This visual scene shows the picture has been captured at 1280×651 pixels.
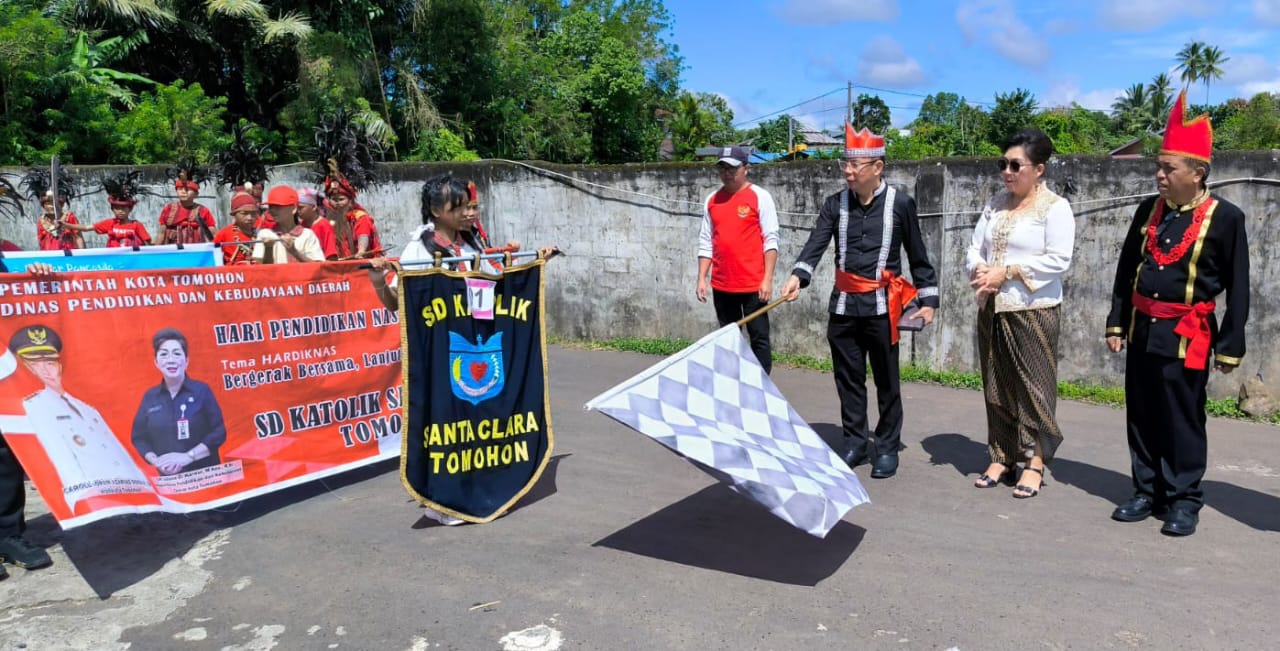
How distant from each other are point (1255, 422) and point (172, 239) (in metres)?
9.95

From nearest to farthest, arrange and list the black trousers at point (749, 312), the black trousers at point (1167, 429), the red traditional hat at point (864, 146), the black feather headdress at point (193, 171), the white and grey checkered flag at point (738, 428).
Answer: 1. the white and grey checkered flag at point (738, 428)
2. the black trousers at point (1167, 429)
3. the red traditional hat at point (864, 146)
4. the black trousers at point (749, 312)
5. the black feather headdress at point (193, 171)

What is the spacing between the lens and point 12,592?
13.3 ft

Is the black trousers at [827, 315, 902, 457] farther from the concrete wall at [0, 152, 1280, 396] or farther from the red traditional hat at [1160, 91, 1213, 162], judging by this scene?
the concrete wall at [0, 152, 1280, 396]

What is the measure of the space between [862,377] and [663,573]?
2104 millimetres

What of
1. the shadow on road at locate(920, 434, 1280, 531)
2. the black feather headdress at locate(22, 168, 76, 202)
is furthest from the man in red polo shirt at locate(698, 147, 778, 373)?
the black feather headdress at locate(22, 168, 76, 202)

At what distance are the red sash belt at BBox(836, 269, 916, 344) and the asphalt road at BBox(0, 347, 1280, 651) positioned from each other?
95cm

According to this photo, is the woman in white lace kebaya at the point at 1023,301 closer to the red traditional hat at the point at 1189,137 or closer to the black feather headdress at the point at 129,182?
the red traditional hat at the point at 1189,137

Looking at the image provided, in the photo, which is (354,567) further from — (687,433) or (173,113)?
(173,113)

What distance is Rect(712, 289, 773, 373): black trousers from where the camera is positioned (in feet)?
20.3

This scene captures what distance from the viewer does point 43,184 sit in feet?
40.5

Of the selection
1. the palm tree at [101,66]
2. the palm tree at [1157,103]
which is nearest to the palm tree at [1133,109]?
the palm tree at [1157,103]

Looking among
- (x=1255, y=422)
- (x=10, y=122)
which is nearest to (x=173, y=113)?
(x=10, y=122)

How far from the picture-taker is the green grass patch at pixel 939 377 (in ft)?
22.6

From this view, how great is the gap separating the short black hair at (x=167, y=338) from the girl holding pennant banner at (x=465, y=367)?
40.0 inches
